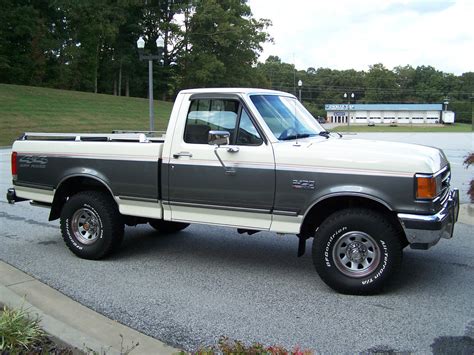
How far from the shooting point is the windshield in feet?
18.1

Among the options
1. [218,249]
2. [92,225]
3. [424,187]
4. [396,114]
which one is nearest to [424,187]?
[424,187]

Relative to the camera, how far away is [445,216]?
15.8 ft

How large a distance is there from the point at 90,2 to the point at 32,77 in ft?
36.5

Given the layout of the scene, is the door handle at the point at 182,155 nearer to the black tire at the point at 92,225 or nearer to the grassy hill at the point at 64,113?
the black tire at the point at 92,225

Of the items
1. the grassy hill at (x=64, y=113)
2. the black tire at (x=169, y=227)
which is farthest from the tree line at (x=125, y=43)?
the black tire at (x=169, y=227)

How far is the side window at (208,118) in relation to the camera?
18.3ft

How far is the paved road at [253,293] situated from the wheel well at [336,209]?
594mm

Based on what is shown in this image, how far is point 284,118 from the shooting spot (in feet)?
18.9

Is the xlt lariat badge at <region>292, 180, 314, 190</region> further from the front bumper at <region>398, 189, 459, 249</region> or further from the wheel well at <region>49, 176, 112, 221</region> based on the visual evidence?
the wheel well at <region>49, 176, 112, 221</region>

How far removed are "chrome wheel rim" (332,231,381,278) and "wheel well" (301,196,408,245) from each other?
1.00 ft

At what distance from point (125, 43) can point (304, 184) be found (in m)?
72.4

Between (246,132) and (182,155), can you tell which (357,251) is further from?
(182,155)

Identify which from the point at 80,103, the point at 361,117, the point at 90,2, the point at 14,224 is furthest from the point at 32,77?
the point at 361,117

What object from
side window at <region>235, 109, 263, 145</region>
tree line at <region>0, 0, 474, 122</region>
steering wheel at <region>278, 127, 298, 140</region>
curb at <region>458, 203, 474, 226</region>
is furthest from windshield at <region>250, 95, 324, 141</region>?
tree line at <region>0, 0, 474, 122</region>
